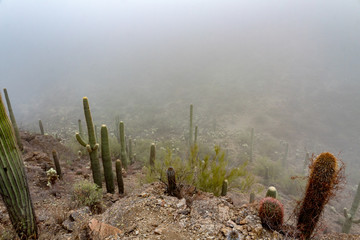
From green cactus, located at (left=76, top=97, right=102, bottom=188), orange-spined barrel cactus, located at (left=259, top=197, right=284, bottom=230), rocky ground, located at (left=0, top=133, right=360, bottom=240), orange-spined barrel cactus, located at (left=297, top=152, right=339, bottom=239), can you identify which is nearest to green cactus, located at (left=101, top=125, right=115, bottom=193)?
green cactus, located at (left=76, top=97, right=102, bottom=188)

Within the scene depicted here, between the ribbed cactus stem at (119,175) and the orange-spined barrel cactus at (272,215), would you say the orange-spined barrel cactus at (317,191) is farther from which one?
the ribbed cactus stem at (119,175)

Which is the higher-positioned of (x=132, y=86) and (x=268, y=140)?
(x=132, y=86)

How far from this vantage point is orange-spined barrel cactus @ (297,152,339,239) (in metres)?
3.65

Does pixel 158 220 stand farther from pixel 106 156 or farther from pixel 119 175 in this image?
pixel 119 175

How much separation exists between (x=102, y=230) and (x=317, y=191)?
3.66 metres

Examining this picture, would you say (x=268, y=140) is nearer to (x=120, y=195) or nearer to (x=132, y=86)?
(x=120, y=195)

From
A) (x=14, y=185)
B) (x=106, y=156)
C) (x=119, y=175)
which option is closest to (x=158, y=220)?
(x=14, y=185)

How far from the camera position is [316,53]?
4306 cm

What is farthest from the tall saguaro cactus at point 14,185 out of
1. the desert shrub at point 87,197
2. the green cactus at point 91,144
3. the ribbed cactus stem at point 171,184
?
the green cactus at point 91,144

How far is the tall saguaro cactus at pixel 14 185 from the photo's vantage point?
3.11m

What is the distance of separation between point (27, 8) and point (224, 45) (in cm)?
12590

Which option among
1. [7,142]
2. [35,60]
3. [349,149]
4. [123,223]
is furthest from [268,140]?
[35,60]

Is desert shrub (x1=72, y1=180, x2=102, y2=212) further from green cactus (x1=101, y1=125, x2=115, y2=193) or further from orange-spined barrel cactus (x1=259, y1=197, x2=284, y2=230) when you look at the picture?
orange-spined barrel cactus (x1=259, y1=197, x2=284, y2=230)

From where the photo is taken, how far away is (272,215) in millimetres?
3795
